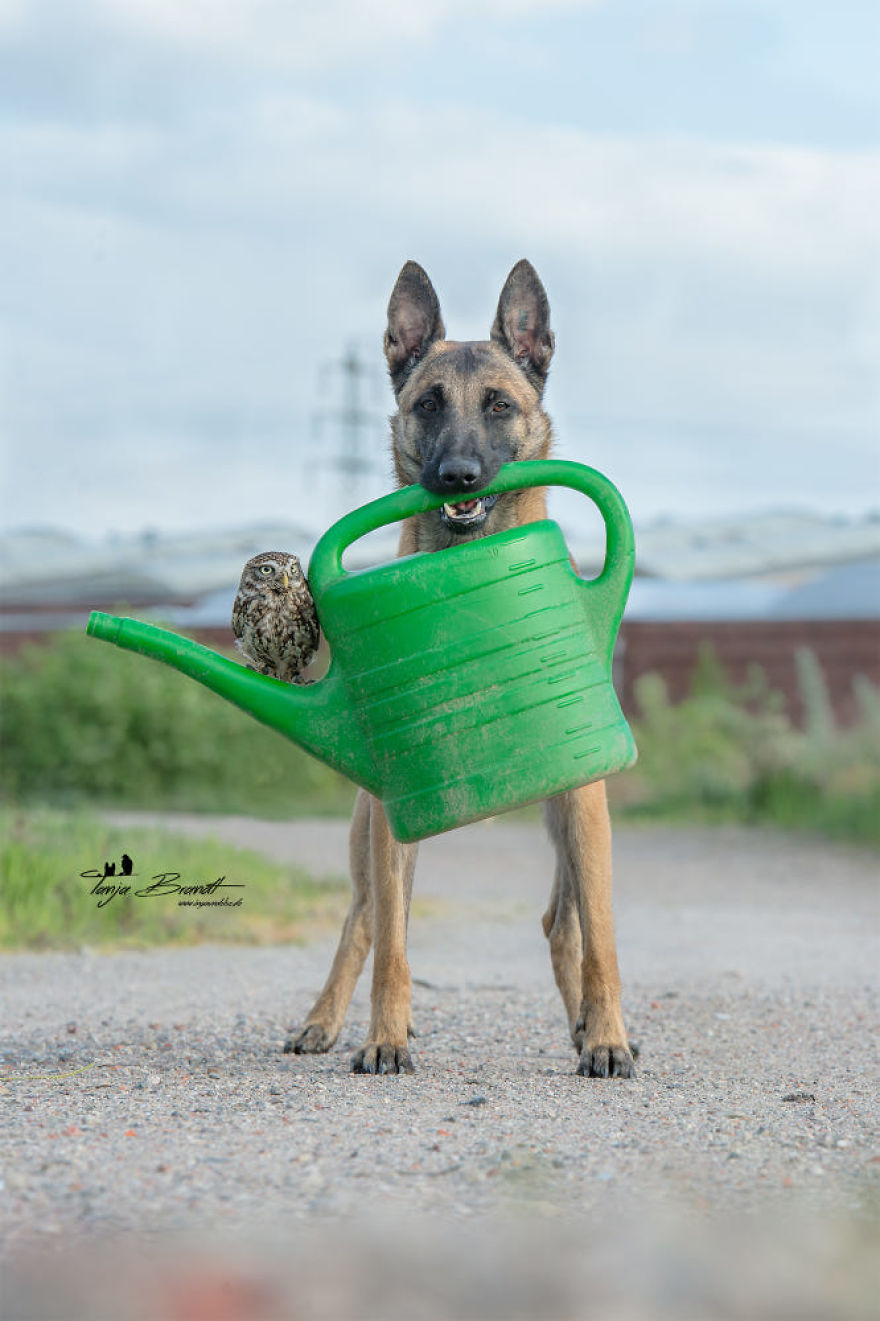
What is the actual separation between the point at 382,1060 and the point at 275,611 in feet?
4.36

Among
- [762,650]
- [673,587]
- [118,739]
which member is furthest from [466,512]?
[673,587]

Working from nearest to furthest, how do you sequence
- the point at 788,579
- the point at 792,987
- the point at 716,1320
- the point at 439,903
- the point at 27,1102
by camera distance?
1. the point at 716,1320
2. the point at 27,1102
3. the point at 792,987
4. the point at 439,903
5. the point at 788,579

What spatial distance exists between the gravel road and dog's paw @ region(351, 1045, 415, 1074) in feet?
0.29

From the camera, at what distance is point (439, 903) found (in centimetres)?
1017

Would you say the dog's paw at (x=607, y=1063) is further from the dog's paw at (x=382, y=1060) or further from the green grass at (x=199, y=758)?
the green grass at (x=199, y=758)

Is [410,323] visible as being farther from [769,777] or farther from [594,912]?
[769,777]

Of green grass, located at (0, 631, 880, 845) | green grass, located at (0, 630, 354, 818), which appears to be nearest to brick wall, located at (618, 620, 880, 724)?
green grass, located at (0, 631, 880, 845)

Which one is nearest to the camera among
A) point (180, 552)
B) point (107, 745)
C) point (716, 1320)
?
point (716, 1320)

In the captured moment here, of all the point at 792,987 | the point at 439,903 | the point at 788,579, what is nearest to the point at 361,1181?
the point at 792,987

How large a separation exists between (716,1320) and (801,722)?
20.3 metres

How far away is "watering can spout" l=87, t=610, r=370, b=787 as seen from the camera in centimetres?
427

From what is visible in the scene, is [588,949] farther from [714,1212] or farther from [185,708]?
[185,708]

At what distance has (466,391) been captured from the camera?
5.10 metres

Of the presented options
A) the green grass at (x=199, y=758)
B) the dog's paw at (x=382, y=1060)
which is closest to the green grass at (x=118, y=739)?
the green grass at (x=199, y=758)
